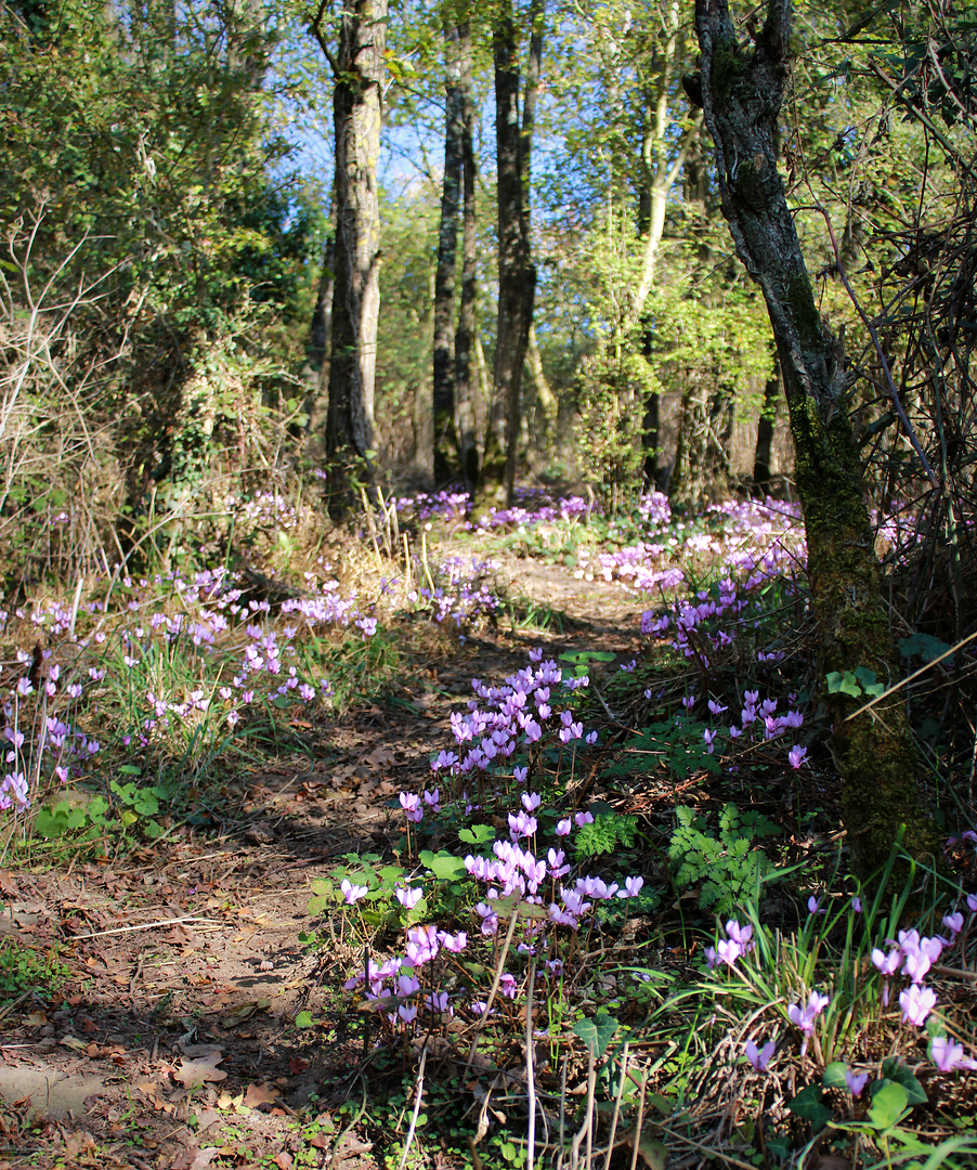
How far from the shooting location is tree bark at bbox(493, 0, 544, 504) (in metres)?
12.4

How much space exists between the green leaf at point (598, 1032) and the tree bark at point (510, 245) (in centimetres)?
1085

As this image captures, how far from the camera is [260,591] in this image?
691 centimetres

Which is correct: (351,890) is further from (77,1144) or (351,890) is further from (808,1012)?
(808,1012)

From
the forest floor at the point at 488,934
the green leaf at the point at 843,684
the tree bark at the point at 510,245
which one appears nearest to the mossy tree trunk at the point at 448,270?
the tree bark at the point at 510,245

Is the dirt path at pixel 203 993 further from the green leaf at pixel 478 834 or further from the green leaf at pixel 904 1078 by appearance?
the green leaf at pixel 904 1078

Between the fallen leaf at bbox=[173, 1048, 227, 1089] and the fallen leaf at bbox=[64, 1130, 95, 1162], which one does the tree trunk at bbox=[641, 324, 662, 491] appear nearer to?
the fallen leaf at bbox=[173, 1048, 227, 1089]

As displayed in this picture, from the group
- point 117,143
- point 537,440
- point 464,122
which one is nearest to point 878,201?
point 117,143

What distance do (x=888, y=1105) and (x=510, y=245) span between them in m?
12.3

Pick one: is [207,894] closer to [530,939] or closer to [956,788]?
[530,939]

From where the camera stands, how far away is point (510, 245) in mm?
12359

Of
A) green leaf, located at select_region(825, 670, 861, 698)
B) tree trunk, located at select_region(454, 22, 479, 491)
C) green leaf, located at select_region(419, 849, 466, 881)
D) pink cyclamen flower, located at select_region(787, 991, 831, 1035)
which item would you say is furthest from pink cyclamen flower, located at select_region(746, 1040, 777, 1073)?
tree trunk, located at select_region(454, 22, 479, 491)

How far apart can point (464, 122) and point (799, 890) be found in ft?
50.1

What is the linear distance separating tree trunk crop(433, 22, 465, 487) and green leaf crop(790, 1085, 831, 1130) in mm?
13435

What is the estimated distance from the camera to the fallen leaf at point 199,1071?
7.20 feet
